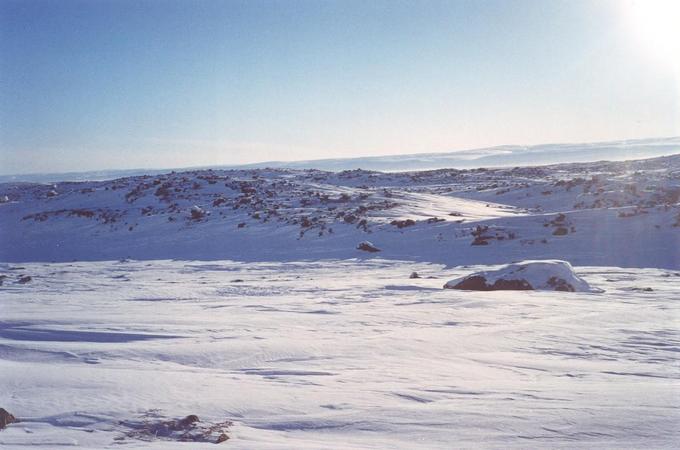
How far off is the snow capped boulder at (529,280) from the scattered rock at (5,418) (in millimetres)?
6247

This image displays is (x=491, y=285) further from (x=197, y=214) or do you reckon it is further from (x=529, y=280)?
(x=197, y=214)

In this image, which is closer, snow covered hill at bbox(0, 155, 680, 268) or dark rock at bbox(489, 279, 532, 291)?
dark rock at bbox(489, 279, 532, 291)

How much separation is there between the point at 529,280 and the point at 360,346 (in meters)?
4.36

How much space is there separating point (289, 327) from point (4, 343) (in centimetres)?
241

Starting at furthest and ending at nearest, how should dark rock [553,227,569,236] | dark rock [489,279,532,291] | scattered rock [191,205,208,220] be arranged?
scattered rock [191,205,208,220]
dark rock [553,227,569,236]
dark rock [489,279,532,291]

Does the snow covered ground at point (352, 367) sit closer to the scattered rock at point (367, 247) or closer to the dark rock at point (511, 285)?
the dark rock at point (511, 285)

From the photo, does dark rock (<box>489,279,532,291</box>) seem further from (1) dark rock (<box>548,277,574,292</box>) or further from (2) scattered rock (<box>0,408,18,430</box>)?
(2) scattered rock (<box>0,408,18,430</box>)

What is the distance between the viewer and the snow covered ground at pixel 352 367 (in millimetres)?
2873

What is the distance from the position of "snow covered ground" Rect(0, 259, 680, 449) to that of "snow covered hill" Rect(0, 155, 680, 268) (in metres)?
5.18

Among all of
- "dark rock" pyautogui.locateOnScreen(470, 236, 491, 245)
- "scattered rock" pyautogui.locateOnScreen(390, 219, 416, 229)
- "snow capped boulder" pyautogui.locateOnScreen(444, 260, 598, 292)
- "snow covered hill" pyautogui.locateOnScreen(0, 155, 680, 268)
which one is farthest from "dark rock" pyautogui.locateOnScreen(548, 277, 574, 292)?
"scattered rock" pyautogui.locateOnScreen(390, 219, 416, 229)

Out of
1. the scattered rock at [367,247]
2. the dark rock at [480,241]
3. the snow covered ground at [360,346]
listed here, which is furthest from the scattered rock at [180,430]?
the dark rock at [480,241]

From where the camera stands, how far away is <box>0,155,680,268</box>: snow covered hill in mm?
12508

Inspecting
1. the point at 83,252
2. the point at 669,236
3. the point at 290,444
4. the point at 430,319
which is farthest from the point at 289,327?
the point at 83,252

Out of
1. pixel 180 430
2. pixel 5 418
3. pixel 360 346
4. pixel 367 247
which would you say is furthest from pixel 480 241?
pixel 5 418
